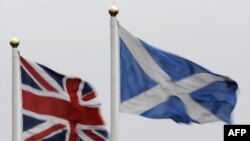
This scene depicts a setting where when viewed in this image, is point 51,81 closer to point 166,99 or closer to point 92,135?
point 92,135

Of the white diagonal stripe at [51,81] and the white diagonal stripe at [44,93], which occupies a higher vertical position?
the white diagonal stripe at [51,81]

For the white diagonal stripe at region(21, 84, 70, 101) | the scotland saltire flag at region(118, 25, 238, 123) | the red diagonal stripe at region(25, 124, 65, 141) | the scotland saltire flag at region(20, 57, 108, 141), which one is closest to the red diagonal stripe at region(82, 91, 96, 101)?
the scotland saltire flag at region(20, 57, 108, 141)

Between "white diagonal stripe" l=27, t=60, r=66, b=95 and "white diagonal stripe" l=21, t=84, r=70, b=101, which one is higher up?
"white diagonal stripe" l=27, t=60, r=66, b=95

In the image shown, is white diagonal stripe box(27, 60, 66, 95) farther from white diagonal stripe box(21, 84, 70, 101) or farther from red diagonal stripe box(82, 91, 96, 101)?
red diagonal stripe box(82, 91, 96, 101)

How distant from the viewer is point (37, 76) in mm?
24531

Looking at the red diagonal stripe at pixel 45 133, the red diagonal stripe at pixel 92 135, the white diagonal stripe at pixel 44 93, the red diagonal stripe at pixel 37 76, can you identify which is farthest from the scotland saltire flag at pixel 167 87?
the red diagonal stripe at pixel 37 76

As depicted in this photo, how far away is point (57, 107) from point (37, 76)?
0.91 metres

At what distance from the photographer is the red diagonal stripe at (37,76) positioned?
24.4m

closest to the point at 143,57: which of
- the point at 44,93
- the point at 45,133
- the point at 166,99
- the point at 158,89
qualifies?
the point at 158,89

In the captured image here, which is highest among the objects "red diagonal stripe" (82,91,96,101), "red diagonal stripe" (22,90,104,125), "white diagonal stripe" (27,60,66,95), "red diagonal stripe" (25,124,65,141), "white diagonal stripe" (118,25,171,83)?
"white diagonal stripe" (118,25,171,83)

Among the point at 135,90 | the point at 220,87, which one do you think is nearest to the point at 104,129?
the point at 135,90

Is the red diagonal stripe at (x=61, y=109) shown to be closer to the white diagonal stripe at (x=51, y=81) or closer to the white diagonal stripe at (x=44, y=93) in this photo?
the white diagonal stripe at (x=44, y=93)

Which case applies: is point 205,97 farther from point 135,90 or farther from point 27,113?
point 27,113

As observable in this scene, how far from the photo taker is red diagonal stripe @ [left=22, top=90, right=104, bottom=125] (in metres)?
23.8
